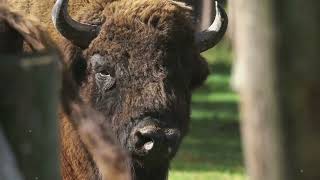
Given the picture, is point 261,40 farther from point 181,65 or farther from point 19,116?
point 181,65

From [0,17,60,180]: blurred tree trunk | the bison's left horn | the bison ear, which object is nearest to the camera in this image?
[0,17,60,180]: blurred tree trunk

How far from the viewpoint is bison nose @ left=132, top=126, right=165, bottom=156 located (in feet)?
23.6

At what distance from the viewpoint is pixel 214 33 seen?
8672 millimetres

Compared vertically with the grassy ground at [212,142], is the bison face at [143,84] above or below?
above

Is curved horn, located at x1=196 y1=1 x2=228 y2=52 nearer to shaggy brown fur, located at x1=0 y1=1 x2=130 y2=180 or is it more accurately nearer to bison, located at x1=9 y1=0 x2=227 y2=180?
bison, located at x1=9 y1=0 x2=227 y2=180

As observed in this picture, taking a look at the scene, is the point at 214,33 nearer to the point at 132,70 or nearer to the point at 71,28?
the point at 132,70

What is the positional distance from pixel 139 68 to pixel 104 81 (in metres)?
0.38

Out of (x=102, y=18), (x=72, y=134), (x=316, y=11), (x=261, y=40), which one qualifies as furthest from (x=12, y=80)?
(x=102, y=18)

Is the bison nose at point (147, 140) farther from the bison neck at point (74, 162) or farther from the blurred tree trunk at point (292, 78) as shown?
the blurred tree trunk at point (292, 78)

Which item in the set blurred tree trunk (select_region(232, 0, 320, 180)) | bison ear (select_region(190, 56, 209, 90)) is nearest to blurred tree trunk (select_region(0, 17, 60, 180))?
blurred tree trunk (select_region(232, 0, 320, 180))

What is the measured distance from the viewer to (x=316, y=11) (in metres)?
1.89

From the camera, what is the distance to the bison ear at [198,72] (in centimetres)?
814

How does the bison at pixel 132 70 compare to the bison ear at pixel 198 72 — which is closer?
the bison at pixel 132 70

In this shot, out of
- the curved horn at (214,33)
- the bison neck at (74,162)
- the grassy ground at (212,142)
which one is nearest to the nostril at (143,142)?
the bison neck at (74,162)
